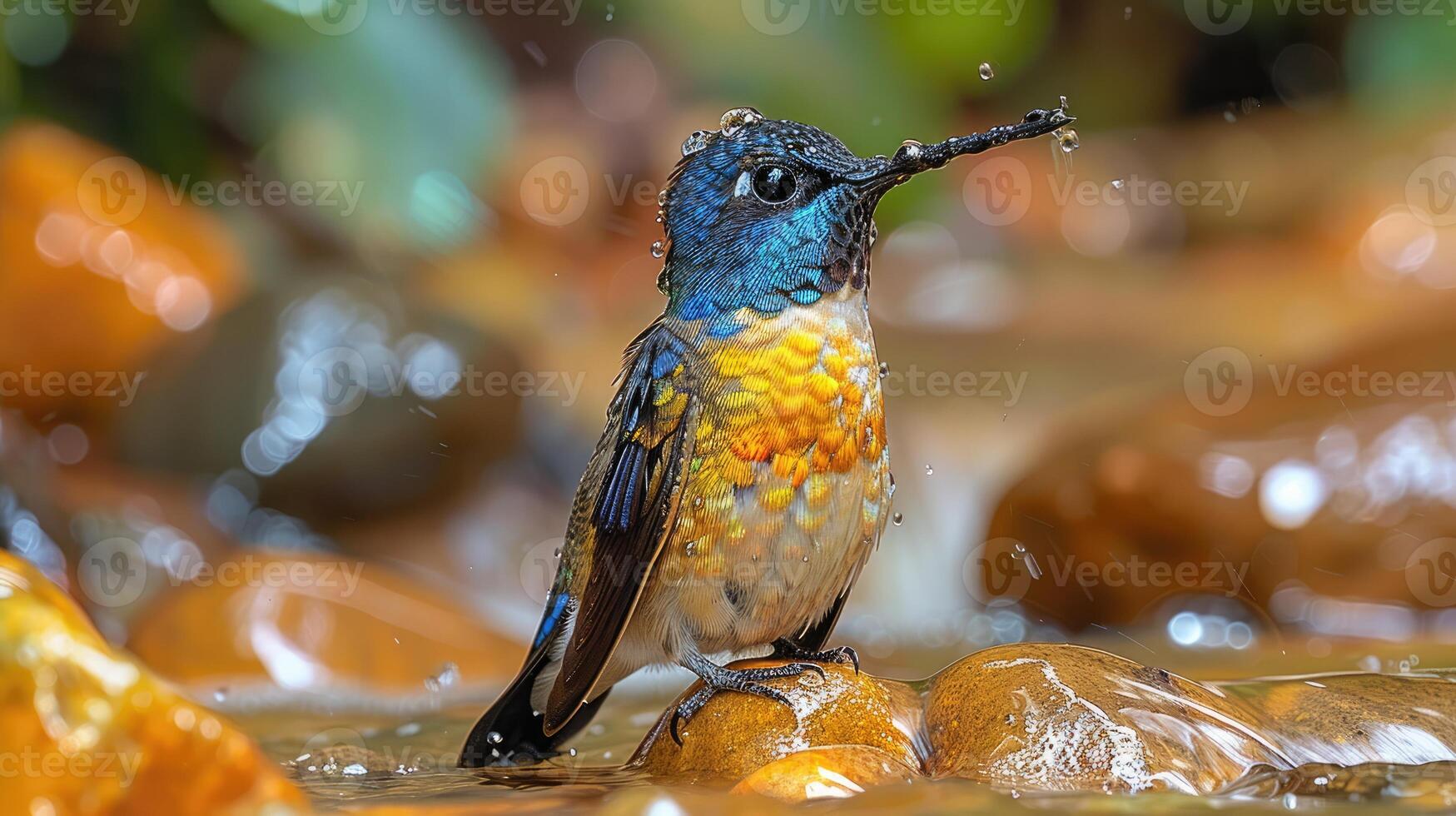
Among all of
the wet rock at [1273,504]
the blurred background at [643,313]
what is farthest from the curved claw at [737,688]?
the wet rock at [1273,504]

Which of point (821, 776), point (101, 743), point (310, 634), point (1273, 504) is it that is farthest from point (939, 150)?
point (310, 634)

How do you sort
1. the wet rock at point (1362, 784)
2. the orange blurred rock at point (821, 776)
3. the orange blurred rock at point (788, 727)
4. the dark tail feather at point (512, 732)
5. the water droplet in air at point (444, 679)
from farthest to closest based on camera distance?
the water droplet in air at point (444, 679) → the dark tail feather at point (512, 732) → the orange blurred rock at point (788, 727) → the orange blurred rock at point (821, 776) → the wet rock at point (1362, 784)

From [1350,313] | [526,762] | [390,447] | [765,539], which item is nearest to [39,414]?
[390,447]

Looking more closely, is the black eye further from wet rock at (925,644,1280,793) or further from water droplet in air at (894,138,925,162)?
wet rock at (925,644,1280,793)

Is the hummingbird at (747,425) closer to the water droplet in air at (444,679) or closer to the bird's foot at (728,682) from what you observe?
the bird's foot at (728,682)

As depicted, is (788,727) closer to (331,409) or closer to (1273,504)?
(1273,504)

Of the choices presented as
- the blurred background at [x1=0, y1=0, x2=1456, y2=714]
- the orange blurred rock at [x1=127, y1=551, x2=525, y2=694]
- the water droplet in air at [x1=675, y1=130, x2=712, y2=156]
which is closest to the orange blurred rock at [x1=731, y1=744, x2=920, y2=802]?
the water droplet in air at [x1=675, y1=130, x2=712, y2=156]

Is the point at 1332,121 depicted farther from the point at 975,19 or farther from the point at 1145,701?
the point at 1145,701

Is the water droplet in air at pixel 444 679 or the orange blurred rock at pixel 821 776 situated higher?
the orange blurred rock at pixel 821 776
